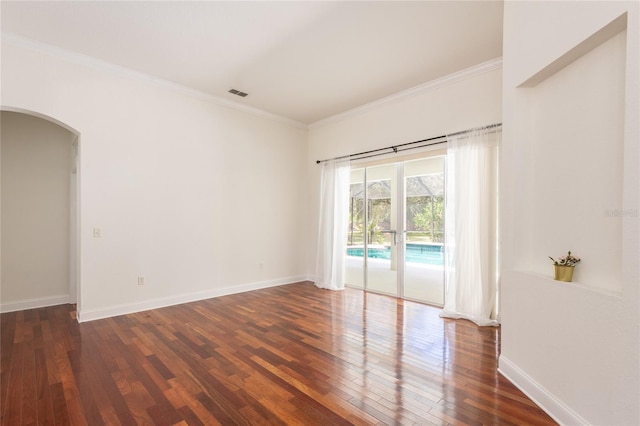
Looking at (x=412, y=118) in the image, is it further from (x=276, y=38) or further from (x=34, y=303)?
(x=34, y=303)

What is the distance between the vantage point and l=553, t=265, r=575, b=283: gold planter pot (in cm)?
191

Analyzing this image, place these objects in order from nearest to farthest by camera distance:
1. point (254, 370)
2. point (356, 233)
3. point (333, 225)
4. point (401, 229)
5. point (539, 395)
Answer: point (539, 395) → point (254, 370) → point (401, 229) → point (333, 225) → point (356, 233)

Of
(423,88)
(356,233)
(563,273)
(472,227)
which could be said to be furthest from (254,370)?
(423,88)

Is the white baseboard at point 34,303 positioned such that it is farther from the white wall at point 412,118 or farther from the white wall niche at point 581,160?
the white wall niche at point 581,160

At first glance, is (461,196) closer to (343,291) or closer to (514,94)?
(514,94)

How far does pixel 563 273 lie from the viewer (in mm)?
1938

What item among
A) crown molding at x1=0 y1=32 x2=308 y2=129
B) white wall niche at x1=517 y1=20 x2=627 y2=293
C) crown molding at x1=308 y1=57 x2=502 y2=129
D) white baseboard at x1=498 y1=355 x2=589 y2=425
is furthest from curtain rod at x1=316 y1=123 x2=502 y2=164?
white baseboard at x1=498 y1=355 x2=589 y2=425

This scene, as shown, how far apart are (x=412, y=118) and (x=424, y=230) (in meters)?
1.70

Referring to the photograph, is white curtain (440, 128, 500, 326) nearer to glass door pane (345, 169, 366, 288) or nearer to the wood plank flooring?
the wood plank flooring

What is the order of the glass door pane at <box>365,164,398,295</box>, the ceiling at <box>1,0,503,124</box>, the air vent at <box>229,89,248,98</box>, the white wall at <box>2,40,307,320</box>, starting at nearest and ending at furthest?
the ceiling at <box>1,0,503,124</box>
the white wall at <box>2,40,307,320</box>
the air vent at <box>229,89,248,98</box>
the glass door pane at <box>365,164,398,295</box>

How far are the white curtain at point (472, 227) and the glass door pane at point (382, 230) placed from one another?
1031mm

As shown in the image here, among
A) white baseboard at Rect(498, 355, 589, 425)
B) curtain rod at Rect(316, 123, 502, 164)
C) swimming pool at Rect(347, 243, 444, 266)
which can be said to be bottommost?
white baseboard at Rect(498, 355, 589, 425)

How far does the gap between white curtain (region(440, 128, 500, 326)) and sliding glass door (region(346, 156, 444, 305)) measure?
0.47 m

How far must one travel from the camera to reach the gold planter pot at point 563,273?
191 centimetres
